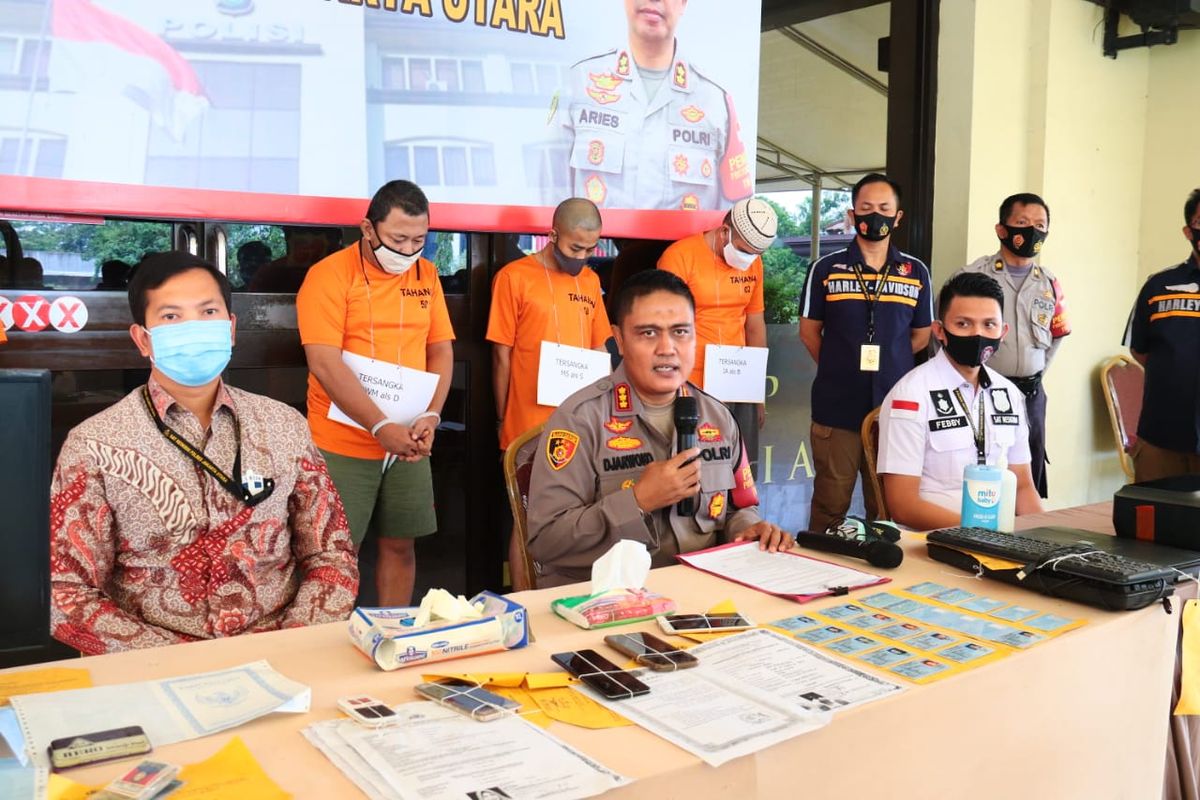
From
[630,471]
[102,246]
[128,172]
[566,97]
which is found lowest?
[630,471]

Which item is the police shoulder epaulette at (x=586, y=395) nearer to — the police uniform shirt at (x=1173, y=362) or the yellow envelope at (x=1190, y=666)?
the yellow envelope at (x=1190, y=666)

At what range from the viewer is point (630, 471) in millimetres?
2289

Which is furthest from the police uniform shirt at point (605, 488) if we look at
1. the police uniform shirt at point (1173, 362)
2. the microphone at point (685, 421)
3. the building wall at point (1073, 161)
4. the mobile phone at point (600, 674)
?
the building wall at point (1073, 161)

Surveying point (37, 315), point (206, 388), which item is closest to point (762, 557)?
point (206, 388)

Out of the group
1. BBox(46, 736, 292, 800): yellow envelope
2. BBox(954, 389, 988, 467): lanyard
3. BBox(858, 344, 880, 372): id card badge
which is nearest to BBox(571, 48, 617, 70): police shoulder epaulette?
BBox(858, 344, 880, 372): id card badge

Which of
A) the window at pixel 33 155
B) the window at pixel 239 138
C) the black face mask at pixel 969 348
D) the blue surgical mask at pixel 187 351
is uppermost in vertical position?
the window at pixel 239 138

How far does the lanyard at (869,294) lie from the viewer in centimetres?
389

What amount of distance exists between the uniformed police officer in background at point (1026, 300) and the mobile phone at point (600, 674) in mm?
3305

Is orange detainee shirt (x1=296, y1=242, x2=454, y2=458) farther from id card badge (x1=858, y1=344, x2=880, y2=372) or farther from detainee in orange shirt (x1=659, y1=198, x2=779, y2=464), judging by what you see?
id card badge (x1=858, y1=344, x2=880, y2=372)

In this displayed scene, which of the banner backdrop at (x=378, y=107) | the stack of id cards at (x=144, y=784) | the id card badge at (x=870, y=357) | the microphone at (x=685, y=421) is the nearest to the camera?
the stack of id cards at (x=144, y=784)

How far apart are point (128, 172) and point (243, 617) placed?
67.2 inches

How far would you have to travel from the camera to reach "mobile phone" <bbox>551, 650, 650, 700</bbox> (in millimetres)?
1311

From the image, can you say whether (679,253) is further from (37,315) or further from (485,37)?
(37,315)

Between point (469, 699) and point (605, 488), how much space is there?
1.04 m
